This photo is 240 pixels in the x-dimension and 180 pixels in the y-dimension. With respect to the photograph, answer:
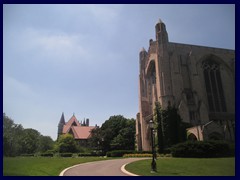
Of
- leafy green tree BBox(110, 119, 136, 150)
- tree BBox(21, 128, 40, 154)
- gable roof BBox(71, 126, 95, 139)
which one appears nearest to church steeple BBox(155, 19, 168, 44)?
leafy green tree BBox(110, 119, 136, 150)

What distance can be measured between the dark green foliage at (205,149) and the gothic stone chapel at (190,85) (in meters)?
8.63

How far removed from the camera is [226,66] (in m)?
46.3

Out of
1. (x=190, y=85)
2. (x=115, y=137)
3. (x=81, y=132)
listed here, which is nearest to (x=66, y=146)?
(x=115, y=137)

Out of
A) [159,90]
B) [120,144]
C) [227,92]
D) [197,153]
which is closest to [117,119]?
[120,144]

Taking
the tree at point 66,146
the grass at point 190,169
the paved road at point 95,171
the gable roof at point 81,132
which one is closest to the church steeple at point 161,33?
the grass at point 190,169

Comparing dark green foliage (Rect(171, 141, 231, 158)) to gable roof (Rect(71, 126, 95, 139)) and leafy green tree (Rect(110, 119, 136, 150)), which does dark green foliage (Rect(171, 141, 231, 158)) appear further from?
gable roof (Rect(71, 126, 95, 139))

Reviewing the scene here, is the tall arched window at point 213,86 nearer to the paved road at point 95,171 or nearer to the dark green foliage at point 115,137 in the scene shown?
the dark green foliage at point 115,137

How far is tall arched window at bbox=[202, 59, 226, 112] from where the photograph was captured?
4259cm

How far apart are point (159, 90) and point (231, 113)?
14739 mm

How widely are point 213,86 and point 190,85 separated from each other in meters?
5.53

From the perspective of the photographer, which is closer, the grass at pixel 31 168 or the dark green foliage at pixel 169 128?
the grass at pixel 31 168

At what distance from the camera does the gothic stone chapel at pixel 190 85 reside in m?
38.4

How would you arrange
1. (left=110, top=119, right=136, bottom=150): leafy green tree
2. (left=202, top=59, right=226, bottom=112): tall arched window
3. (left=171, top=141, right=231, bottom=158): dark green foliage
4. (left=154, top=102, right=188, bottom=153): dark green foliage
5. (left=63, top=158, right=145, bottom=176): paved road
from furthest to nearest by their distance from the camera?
(left=110, top=119, right=136, bottom=150): leafy green tree, (left=202, top=59, right=226, bottom=112): tall arched window, (left=154, top=102, right=188, bottom=153): dark green foliage, (left=171, top=141, right=231, bottom=158): dark green foliage, (left=63, top=158, right=145, bottom=176): paved road

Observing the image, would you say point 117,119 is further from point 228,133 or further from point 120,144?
point 228,133
